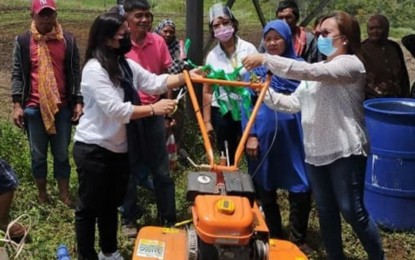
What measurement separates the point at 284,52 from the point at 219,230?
139 cm

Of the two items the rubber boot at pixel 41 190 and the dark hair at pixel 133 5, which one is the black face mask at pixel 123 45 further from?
the rubber boot at pixel 41 190

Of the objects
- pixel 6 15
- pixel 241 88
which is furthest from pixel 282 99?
pixel 6 15

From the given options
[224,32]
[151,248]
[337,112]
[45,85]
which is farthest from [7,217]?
[337,112]

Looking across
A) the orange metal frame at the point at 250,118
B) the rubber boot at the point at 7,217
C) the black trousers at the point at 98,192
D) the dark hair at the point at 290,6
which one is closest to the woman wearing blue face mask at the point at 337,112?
the orange metal frame at the point at 250,118

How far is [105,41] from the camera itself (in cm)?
331

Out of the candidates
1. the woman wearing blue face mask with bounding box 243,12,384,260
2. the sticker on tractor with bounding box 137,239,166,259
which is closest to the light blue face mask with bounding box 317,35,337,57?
the woman wearing blue face mask with bounding box 243,12,384,260

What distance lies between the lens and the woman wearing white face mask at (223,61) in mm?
4363

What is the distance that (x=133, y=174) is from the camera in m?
4.27

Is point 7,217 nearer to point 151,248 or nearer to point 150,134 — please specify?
point 150,134

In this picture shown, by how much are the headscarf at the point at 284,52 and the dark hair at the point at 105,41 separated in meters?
0.89

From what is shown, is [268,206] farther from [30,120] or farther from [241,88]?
[30,120]

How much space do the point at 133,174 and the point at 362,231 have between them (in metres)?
1.68

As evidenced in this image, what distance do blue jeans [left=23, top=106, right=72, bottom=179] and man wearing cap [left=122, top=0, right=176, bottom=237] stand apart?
675 millimetres

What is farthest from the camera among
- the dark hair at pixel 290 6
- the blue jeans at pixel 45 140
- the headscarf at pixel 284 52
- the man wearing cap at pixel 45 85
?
the dark hair at pixel 290 6
